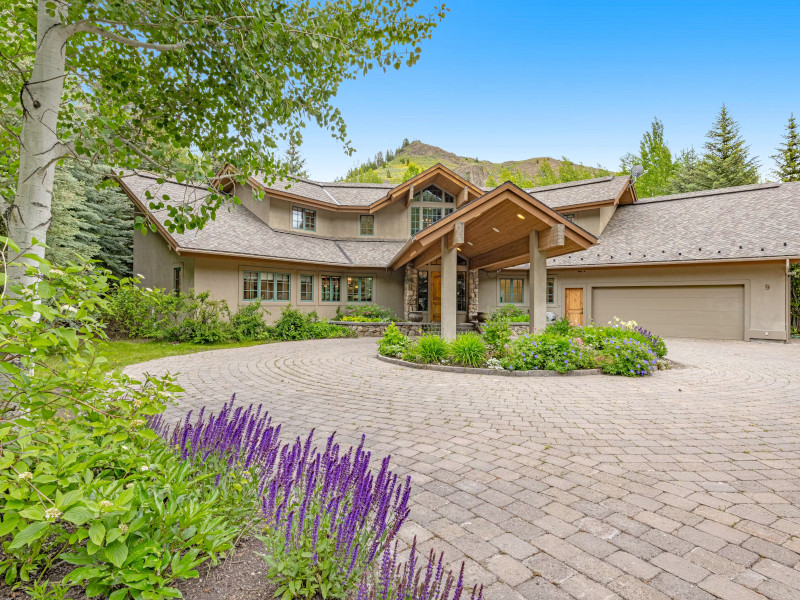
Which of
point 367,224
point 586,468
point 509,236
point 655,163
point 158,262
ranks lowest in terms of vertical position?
point 586,468

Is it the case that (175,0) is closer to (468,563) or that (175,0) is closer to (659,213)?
(468,563)

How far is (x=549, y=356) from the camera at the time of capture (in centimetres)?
819

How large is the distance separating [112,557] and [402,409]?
400 cm

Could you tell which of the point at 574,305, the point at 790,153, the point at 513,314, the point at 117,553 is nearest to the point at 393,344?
the point at 117,553

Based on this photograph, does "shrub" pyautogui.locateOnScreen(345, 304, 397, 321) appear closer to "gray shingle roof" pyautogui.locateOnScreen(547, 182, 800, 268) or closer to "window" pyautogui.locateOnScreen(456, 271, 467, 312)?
"window" pyautogui.locateOnScreen(456, 271, 467, 312)

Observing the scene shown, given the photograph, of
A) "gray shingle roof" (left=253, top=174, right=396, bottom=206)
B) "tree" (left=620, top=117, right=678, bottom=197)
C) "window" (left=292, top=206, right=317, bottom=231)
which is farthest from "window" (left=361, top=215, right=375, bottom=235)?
"tree" (left=620, top=117, right=678, bottom=197)

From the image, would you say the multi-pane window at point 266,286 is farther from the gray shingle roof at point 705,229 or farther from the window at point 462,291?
the gray shingle roof at point 705,229

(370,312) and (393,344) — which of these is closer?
(393,344)

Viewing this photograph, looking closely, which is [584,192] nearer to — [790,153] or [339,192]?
[339,192]

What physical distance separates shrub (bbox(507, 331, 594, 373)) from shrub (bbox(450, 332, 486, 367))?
633 mm

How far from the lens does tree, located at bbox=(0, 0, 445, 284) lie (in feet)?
9.71

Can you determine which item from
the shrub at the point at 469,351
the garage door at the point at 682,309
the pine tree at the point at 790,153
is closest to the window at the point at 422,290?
the garage door at the point at 682,309

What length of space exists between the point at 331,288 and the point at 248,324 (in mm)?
4698

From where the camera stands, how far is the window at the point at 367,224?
64.3 feet
